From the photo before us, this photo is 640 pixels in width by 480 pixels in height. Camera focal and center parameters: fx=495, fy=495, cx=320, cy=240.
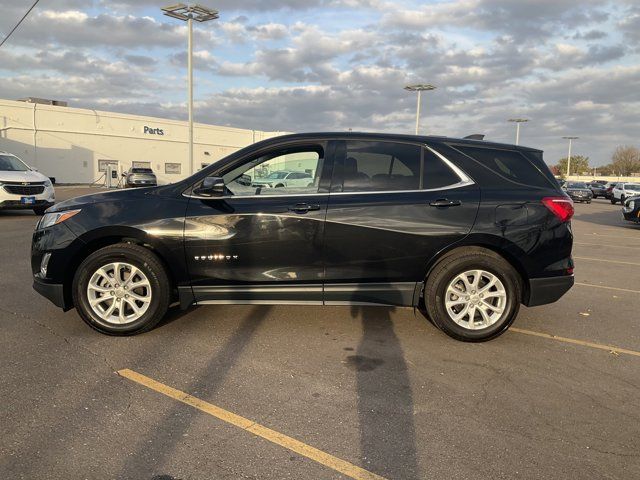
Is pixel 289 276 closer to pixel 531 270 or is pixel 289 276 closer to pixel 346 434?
pixel 346 434

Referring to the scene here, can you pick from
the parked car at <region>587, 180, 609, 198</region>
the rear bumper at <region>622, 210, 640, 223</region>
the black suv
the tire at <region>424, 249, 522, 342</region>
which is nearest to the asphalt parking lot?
the tire at <region>424, 249, 522, 342</region>

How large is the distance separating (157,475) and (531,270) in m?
3.53

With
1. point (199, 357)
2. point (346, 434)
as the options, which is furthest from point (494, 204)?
point (199, 357)

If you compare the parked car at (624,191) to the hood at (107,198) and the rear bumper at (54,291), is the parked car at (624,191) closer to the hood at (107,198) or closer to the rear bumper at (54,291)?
the hood at (107,198)

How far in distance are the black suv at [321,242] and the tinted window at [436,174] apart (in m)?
0.01

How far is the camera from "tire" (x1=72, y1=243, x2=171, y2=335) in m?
4.40

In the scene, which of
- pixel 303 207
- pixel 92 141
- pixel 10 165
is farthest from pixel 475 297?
pixel 92 141

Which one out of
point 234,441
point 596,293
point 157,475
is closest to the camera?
point 157,475

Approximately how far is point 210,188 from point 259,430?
214 cm

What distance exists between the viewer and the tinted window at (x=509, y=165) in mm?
4667

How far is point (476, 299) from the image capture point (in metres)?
4.50

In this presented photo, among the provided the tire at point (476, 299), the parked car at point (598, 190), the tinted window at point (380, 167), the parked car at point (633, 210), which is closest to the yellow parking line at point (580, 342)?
the tire at point (476, 299)

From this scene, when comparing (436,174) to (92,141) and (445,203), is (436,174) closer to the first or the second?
(445,203)

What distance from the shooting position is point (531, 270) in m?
4.52
